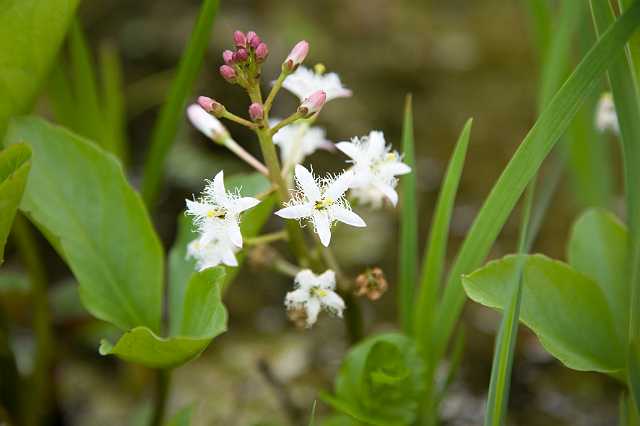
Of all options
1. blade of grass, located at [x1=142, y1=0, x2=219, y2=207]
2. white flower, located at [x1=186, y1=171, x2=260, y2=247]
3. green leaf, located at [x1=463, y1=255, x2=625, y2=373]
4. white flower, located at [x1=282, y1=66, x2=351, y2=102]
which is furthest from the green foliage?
blade of grass, located at [x1=142, y1=0, x2=219, y2=207]

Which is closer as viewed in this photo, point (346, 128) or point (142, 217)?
point (142, 217)

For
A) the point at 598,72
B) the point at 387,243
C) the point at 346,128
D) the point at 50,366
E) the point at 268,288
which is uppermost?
the point at 598,72

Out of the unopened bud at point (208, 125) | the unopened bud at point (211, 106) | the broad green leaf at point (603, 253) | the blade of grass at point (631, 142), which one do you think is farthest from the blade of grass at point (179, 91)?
the broad green leaf at point (603, 253)

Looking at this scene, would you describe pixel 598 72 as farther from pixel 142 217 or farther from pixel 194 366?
pixel 194 366

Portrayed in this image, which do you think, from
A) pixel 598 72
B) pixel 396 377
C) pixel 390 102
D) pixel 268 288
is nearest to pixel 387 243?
pixel 268 288

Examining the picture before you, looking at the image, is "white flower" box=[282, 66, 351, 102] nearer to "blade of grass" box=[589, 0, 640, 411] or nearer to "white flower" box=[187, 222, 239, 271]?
"white flower" box=[187, 222, 239, 271]

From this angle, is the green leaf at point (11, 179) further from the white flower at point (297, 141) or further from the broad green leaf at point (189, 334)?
the white flower at point (297, 141)

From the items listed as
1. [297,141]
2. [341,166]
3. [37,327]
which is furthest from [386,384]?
[341,166]
